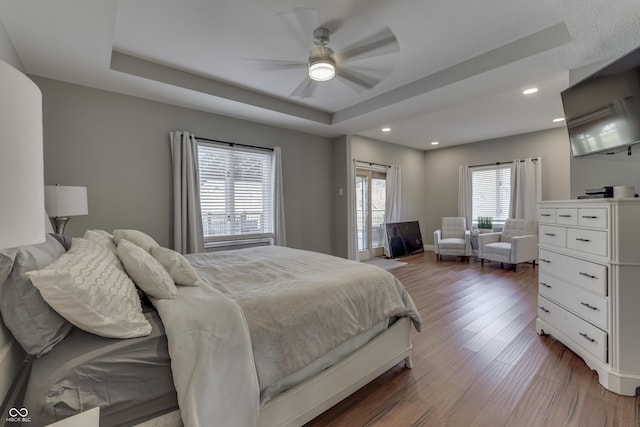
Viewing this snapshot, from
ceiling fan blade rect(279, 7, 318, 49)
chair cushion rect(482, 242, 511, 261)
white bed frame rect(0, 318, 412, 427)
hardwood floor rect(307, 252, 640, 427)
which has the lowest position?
hardwood floor rect(307, 252, 640, 427)

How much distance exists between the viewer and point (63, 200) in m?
2.33

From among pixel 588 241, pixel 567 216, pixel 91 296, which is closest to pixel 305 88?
pixel 91 296

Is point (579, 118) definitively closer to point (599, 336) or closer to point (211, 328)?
point (599, 336)

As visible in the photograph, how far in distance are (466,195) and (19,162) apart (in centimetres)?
731

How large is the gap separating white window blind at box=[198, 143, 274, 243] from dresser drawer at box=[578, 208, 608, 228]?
3.69 meters

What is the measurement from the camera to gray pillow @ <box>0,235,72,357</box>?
3.20 feet

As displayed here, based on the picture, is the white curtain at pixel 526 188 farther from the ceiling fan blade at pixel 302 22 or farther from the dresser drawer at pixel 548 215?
the ceiling fan blade at pixel 302 22

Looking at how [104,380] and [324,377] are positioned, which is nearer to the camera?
[104,380]

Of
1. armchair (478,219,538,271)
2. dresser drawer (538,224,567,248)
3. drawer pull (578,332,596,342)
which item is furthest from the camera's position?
armchair (478,219,538,271)

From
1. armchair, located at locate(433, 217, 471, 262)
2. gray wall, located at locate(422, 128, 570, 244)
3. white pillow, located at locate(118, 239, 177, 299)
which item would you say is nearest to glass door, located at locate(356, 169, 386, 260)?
armchair, located at locate(433, 217, 471, 262)

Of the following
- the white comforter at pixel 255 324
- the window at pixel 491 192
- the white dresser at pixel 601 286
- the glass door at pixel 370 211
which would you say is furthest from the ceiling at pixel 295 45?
the window at pixel 491 192

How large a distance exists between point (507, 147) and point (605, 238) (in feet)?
16.2

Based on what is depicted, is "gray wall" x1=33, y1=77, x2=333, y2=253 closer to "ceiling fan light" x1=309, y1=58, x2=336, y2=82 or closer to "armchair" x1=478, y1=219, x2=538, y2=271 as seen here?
"ceiling fan light" x1=309, y1=58, x2=336, y2=82

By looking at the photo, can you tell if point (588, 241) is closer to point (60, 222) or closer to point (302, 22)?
point (302, 22)
